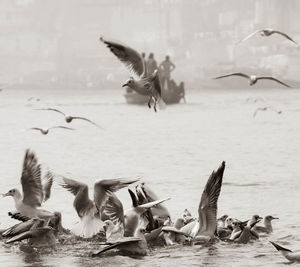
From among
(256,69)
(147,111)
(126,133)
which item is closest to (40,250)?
(126,133)

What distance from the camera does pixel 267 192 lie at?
24.9 meters

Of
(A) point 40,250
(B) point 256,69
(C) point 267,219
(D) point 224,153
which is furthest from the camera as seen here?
(B) point 256,69

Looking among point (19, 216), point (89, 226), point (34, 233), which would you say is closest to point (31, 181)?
point (19, 216)

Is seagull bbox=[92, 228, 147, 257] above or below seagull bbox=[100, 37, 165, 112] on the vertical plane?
below

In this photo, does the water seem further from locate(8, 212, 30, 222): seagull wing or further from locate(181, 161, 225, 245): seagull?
locate(8, 212, 30, 222): seagull wing

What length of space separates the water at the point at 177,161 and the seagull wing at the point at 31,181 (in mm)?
723

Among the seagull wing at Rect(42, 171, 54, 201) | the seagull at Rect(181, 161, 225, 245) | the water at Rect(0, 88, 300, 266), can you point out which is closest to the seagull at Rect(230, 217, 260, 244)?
the water at Rect(0, 88, 300, 266)

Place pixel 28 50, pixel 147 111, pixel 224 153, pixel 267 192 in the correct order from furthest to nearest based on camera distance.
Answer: pixel 28 50
pixel 147 111
pixel 224 153
pixel 267 192

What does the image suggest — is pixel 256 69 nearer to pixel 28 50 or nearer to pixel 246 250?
pixel 28 50

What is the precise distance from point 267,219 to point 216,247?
202 cm

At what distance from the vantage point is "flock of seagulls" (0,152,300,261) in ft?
50.8

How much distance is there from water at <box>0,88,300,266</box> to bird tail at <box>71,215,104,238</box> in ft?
0.98

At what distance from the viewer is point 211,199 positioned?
1543cm

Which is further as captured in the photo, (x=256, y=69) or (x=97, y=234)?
(x=256, y=69)
